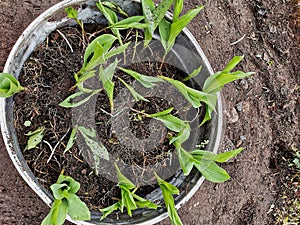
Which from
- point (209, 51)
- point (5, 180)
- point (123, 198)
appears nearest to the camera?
point (123, 198)

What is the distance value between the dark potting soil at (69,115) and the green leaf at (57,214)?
0.13 meters

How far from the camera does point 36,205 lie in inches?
51.7

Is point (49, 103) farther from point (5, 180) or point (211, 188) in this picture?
point (211, 188)

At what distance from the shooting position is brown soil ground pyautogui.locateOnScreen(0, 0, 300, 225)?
147 centimetres

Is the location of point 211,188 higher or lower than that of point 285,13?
lower

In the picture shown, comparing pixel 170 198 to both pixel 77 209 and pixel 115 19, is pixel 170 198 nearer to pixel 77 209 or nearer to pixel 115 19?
pixel 77 209

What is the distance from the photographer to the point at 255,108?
5.06 feet

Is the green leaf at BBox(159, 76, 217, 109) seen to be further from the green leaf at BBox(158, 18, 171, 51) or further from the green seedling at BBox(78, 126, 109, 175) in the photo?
the green seedling at BBox(78, 126, 109, 175)

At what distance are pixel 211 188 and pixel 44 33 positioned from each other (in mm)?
747

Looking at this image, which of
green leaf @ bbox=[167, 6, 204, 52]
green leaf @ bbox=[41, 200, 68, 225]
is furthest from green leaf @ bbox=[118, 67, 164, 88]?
green leaf @ bbox=[41, 200, 68, 225]

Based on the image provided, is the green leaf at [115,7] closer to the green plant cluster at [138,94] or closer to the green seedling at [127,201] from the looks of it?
the green plant cluster at [138,94]

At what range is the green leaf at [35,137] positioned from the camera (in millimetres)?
1101

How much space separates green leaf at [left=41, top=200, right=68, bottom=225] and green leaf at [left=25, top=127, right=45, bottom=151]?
17 cm

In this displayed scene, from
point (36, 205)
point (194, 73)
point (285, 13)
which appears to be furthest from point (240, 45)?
point (36, 205)
